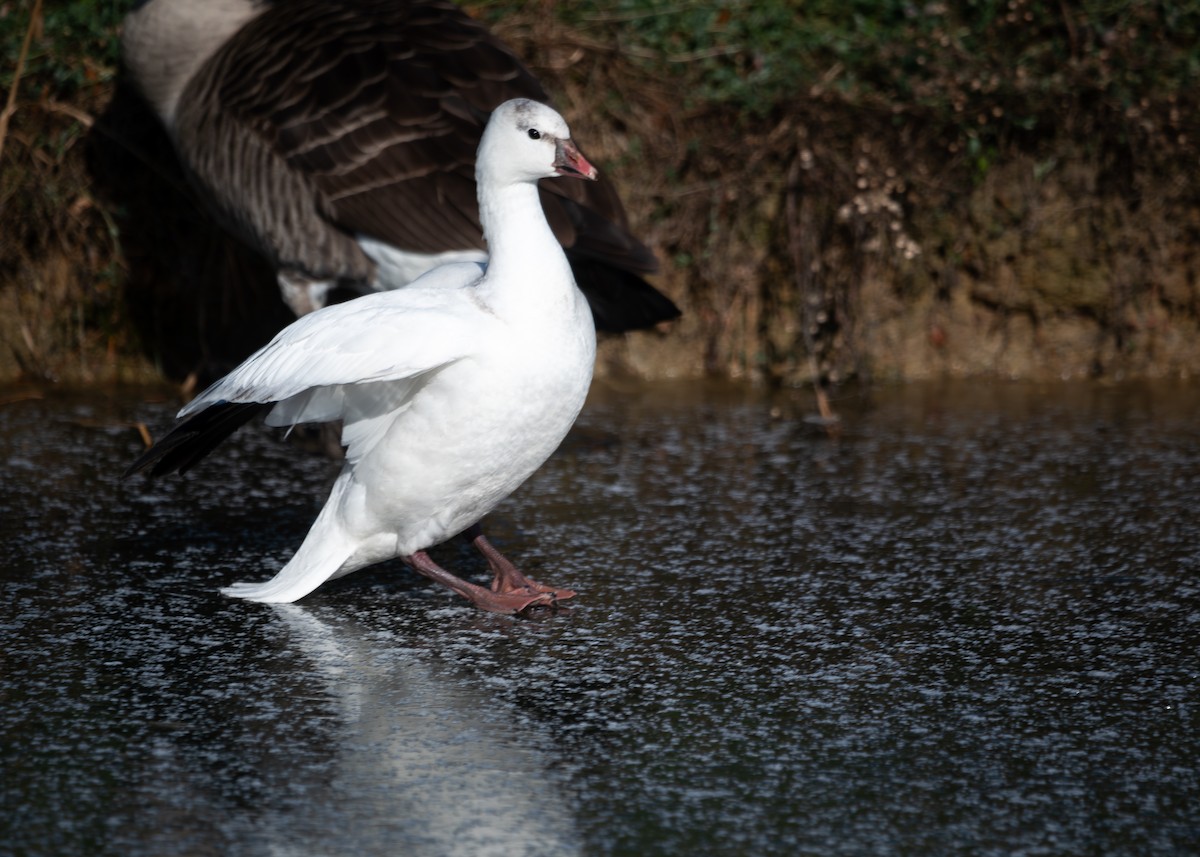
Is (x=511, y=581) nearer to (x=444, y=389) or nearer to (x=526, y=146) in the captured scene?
(x=444, y=389)

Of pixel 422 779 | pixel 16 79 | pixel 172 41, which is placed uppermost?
pixel 172 41

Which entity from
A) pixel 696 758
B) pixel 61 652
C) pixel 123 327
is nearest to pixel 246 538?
pixel 61 652

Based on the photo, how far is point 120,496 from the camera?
15.1 ft

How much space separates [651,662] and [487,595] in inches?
21.2

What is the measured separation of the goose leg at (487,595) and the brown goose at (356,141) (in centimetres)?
130

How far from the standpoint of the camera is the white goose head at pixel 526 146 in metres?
3.48

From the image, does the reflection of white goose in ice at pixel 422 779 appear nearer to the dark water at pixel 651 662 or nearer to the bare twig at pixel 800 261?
the dark water at pixel 651 662

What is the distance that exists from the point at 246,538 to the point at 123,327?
2.36 m

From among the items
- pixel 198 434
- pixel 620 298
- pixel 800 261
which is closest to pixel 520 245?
pixel 198 434

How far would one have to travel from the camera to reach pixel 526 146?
3479 mm

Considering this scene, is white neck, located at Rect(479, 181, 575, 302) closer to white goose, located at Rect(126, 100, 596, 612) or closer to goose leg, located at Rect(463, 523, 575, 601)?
white goose, located at Rect(126, 100, 596, 612)

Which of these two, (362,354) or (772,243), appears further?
(772,243)

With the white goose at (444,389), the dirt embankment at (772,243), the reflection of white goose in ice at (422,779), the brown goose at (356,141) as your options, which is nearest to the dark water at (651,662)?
the reflection of white goose in ice at (422,779)

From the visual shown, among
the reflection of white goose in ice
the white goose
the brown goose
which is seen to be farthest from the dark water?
the brown goose
